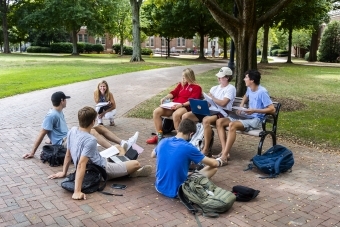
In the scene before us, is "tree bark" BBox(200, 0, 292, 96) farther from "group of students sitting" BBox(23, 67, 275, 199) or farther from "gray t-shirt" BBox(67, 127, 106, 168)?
"gray t-shirt" BBox(67, 127, 106, 168)

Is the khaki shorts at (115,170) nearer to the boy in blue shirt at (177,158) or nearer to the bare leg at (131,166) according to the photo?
the bare leg at (131,166)

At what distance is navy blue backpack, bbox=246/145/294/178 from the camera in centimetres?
551

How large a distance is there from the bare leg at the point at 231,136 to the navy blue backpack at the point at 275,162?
42 centimetres

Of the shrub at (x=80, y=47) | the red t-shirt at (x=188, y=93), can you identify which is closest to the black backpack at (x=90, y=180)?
the red t-shirt at (x=188, y=93)

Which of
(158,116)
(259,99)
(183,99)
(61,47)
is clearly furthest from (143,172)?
(61,47)

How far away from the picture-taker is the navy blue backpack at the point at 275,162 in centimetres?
551

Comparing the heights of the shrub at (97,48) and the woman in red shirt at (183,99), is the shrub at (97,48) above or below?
above

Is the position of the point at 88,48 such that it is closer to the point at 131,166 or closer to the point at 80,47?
the point at 80,47

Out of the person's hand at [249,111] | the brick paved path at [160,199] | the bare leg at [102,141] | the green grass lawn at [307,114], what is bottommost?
the brick paved path at [160,199]

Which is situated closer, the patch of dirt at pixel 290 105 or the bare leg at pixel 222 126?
the bare leg at pixel 222 126

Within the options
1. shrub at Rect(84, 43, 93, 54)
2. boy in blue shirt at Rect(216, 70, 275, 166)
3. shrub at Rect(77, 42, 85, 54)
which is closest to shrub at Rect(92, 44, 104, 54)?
shrub at Rect(84, 43, 93, 54)

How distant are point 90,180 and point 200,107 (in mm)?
2495

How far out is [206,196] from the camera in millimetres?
4285

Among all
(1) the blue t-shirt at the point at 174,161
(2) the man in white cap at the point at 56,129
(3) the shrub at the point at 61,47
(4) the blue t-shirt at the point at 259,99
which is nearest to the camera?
(1) the blue t-shirt at the point at 174,161
